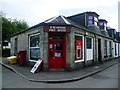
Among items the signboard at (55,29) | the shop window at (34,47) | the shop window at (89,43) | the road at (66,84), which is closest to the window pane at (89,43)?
the shop window at (89,43)

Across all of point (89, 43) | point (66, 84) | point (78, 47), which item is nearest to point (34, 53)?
point (78, 47)

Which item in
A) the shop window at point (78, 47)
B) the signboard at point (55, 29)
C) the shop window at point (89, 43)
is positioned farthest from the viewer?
the shop window at point (89, 43)

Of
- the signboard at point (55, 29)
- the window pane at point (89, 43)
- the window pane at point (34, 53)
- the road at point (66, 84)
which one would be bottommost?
the road at point (66, 84)

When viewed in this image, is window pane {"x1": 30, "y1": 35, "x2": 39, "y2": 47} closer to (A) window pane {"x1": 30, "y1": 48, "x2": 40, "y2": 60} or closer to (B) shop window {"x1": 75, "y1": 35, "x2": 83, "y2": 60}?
(A) window pane {"x1": 30, "y1": 48, "x2": 40, "y2": 60}

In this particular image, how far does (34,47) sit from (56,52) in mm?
2679

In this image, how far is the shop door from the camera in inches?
568

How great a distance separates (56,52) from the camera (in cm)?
1460

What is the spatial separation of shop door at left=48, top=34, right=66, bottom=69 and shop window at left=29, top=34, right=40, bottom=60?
1.51 meters

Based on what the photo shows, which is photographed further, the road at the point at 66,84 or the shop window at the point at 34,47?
the shop window at the point at 34,47

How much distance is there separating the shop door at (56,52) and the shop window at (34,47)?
151cm

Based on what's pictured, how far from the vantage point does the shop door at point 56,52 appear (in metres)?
14.4

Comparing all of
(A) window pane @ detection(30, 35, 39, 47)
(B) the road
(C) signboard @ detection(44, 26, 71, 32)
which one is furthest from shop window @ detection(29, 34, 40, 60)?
(B) the road

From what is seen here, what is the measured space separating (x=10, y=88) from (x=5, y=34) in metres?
34.0

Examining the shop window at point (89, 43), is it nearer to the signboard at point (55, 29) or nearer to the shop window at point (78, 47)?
the shop window at point (78, 47)
